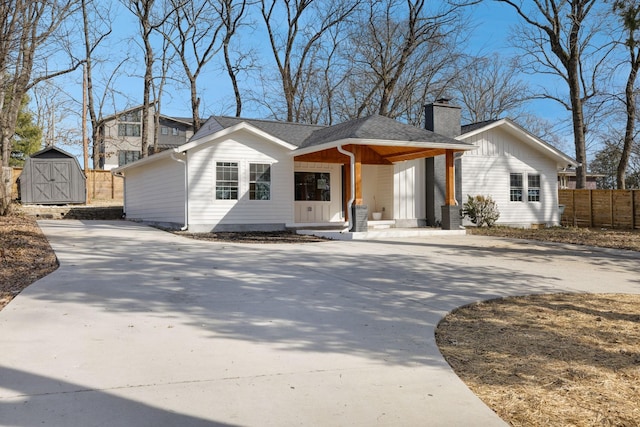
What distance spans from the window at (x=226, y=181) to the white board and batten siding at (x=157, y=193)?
1.06m

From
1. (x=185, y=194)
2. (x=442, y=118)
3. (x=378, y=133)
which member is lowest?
(x=185, y=194)

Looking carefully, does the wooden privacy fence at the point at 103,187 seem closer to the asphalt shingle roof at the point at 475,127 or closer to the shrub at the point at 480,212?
the asphalt shingle roof at the point at 475,127

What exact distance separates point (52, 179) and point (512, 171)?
1947 cm

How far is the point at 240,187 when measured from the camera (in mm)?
15375

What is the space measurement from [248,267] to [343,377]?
15.7ft

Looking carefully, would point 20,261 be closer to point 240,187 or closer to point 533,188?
point 240,187

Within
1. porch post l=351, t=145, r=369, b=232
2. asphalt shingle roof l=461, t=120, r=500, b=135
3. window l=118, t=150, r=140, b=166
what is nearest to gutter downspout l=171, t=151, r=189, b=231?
porch post l=351, t=145, r=369, b=232

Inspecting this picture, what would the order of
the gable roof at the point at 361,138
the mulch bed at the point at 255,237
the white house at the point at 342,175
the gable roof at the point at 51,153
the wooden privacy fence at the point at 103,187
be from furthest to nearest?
the wooden privacy fence at the point at 103,187 < the gable roof at the point at 51,153 < the white house at the point at 342,175 < the gable roof at the point at 361,138 < the mulch bed at the point at 255,237

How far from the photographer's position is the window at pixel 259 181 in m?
15.6

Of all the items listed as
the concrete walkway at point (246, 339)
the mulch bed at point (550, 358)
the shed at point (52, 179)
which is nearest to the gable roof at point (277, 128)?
the shed at point (52, 179)

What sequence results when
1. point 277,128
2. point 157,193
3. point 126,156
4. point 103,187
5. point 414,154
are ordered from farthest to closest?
point 126,156 → point 103,187 → point 277,128 → point 157,193 → point 414,154

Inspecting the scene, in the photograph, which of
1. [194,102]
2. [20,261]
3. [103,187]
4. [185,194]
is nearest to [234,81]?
[194,102]

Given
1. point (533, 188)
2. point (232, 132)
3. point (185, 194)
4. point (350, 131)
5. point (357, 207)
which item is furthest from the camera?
point (533, 188)

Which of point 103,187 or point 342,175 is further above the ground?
point 103,187
